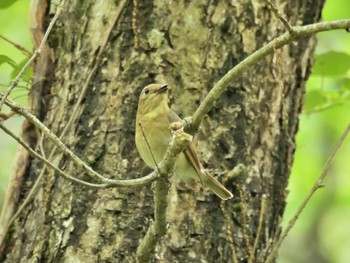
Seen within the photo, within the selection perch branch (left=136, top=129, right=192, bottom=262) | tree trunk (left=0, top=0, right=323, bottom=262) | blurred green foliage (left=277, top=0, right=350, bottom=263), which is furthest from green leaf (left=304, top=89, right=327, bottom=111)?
blurred green foliage (left=277, top=0, right=350, bottom=263)

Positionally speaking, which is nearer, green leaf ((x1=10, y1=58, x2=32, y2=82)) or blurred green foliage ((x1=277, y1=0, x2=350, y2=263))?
green leaf ((x1=10, y1=58, x2=32, y2=82))

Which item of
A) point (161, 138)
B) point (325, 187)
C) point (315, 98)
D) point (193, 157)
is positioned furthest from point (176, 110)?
point (325, 187)

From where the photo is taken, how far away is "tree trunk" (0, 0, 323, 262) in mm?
3805

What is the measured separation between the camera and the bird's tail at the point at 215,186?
377 cm

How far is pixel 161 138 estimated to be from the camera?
394cm

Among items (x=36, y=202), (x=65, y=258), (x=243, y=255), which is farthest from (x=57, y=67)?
(x=243, y=255)

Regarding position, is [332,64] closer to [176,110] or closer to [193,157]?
[176,110]

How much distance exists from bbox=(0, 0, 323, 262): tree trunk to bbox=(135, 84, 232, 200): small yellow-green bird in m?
0.08

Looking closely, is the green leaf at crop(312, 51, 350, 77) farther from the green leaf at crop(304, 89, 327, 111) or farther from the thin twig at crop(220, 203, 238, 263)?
the thin twig at crop(220, 203, 238, 263)

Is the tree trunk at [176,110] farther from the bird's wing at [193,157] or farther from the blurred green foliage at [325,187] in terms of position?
the blurred green foliage at [325,187]

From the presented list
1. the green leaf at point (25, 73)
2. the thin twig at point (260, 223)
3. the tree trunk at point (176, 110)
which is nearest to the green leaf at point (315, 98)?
the tree trunk at point (176, 110)

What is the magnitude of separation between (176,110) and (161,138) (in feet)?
0.51

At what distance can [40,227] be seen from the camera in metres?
3.88

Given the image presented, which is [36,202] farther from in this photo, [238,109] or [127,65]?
[238,109]
